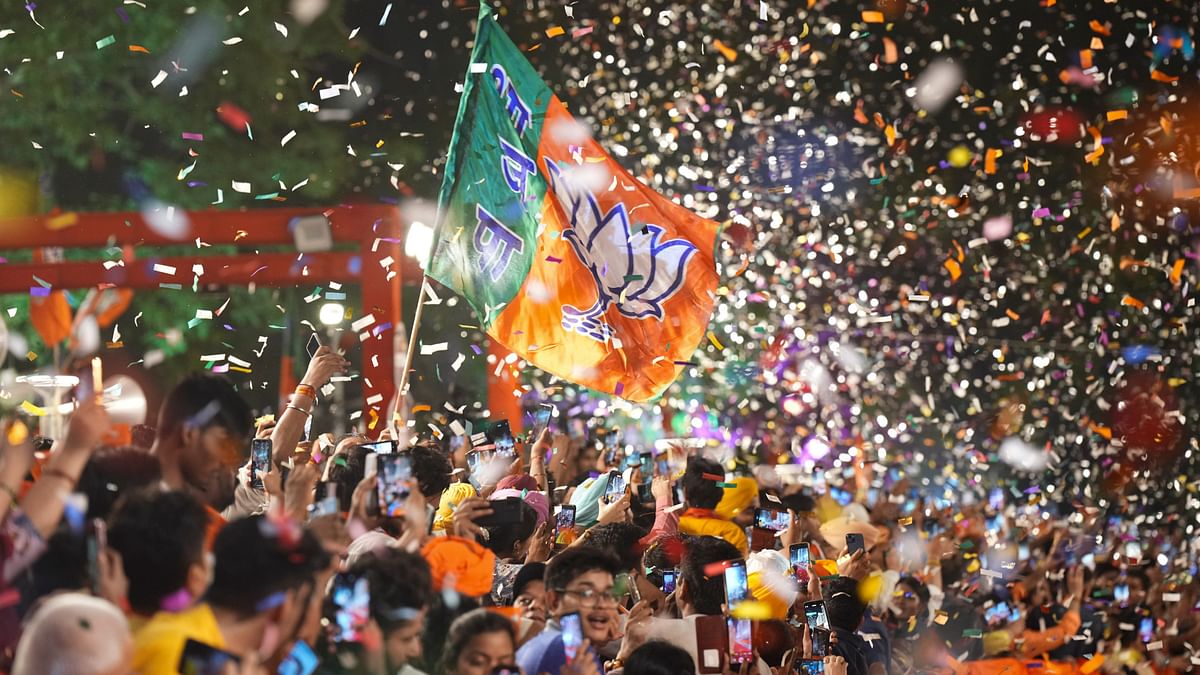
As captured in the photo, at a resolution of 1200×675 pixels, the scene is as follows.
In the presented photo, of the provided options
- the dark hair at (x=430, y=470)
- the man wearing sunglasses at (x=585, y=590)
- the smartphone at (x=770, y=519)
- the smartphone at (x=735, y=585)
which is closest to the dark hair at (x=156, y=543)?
the man wearing sunglasses at (x=585, y=590)

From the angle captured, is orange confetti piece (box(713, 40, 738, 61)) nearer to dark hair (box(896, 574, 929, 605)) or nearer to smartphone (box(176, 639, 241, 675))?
dark hair (box(896, 574, 929, 605))

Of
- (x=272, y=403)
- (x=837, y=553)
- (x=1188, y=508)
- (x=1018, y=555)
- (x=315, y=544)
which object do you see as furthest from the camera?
(x=272, y=403)

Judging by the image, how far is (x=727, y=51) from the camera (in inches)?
876

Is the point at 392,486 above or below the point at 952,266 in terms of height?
below

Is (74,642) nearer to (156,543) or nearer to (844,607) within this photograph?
(156,543)

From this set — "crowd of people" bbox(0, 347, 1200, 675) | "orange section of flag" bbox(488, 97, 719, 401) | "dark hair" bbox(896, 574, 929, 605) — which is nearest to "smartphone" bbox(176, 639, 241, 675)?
"crowd of people" bbox(0, 347, 1200, 675)

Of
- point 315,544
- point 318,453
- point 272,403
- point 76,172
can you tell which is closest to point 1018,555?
point 318,453

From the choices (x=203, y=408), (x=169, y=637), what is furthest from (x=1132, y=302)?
(x=169, y=637)

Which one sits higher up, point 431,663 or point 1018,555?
point 1018,555

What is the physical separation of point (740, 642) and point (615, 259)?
11.2 ft

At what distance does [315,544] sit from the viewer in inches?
128

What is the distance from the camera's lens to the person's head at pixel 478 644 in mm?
3668

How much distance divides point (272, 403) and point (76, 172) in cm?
415

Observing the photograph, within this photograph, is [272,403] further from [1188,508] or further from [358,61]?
[1188,508]
